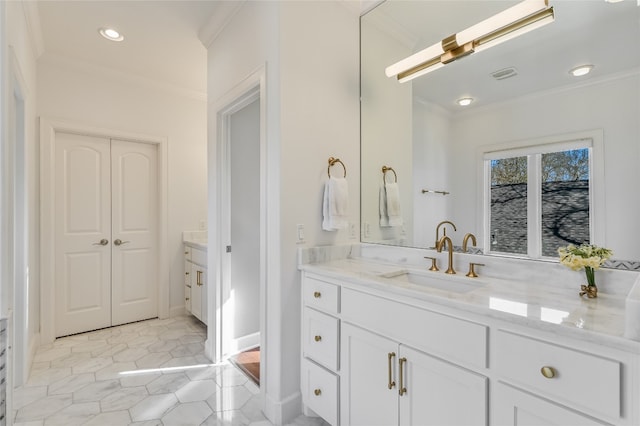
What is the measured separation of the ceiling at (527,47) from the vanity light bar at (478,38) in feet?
0.18

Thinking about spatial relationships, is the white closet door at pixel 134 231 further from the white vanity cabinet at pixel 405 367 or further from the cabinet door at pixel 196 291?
the white vanity cabinet at pixel 405 367

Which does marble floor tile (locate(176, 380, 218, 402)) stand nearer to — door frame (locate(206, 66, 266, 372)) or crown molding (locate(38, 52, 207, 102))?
door frame (locate(206, 66, 266, 372))

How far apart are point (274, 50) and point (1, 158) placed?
4.85ft

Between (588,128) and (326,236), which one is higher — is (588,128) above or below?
above

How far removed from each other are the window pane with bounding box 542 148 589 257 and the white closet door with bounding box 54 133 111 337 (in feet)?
12.3

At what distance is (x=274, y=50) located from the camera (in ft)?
5.99

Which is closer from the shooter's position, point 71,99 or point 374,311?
point 374,311

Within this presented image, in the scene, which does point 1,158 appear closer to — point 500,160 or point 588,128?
point 500,160

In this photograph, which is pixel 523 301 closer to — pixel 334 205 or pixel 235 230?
pixel 334 205

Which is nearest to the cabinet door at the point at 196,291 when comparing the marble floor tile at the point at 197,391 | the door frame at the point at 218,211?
the door frame at the point at 218,211

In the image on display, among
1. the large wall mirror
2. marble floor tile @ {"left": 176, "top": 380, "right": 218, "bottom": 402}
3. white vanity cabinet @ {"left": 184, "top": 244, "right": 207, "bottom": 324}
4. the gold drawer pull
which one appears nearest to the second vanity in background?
white vanity cabinet @ {"left": 184, "top": 244, "right": 207, "bottom": 324}

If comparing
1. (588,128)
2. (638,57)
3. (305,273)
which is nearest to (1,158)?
(305,273)

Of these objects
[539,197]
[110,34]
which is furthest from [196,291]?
[539,197]

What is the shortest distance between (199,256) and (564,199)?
302 centimetres
